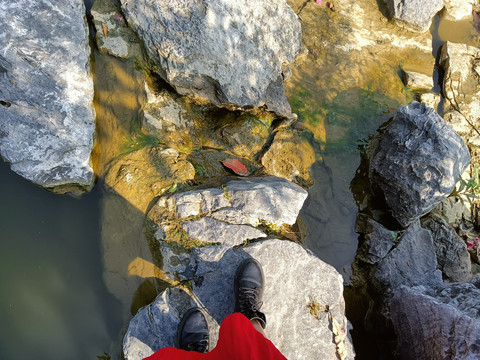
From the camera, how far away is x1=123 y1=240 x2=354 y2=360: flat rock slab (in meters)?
2.79

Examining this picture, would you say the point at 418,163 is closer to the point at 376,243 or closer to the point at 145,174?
the point at 376,243

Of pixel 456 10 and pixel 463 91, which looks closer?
pixel 463 91

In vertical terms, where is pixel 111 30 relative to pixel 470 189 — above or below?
above

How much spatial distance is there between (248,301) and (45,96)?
2.51 m

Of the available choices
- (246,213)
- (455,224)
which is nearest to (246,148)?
(246,213)

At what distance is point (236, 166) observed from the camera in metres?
3.63

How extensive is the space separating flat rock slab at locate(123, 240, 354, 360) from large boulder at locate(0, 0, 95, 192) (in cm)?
131

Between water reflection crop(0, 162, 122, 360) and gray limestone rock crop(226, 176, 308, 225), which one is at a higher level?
gray limestone rock crop(226, 176, 308, 225)

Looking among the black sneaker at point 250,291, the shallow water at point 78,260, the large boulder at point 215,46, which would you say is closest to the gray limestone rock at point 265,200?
the black sneaker at point 250,291

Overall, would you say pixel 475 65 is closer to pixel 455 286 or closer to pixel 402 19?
pixel 402 19

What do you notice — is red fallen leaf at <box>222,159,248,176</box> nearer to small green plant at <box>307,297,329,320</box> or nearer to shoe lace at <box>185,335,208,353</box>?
small green plant at <box>307,297,329,320</box>

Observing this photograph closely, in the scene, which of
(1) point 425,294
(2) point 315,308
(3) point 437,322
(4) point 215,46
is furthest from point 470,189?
(4) point 215,46

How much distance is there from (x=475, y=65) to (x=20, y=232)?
607 centimetres

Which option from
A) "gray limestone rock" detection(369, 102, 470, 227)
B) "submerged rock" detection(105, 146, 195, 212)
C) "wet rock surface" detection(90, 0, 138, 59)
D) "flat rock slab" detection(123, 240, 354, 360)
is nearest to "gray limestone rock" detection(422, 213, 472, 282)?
"gray limestone rock" detection(369, 102, 470, 227)
